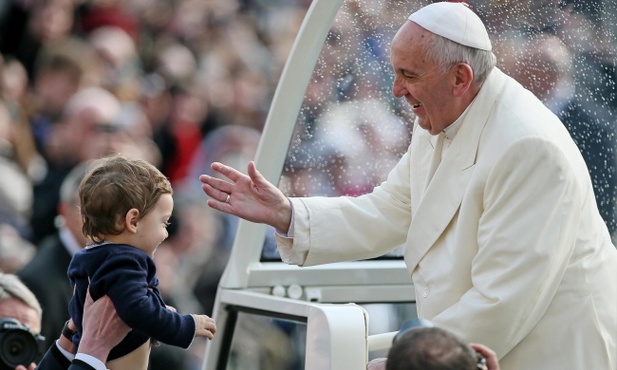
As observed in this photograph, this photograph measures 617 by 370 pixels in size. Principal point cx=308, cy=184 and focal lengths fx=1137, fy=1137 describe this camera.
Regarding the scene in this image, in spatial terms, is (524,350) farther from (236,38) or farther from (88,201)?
(236,38)

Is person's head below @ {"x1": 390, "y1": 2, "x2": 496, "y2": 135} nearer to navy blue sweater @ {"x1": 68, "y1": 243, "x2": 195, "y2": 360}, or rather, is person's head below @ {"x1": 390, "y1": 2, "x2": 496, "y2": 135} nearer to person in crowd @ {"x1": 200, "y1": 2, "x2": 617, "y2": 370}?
person in crowd @ {"x1": 200, "y1": 2, "x2": 617, "y2": 370}

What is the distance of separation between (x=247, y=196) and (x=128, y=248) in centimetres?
62

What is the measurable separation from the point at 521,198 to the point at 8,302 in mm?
1764

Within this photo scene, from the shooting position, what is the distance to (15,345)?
3266 millimetres

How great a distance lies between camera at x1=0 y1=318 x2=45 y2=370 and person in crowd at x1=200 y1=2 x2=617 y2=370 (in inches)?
26.3

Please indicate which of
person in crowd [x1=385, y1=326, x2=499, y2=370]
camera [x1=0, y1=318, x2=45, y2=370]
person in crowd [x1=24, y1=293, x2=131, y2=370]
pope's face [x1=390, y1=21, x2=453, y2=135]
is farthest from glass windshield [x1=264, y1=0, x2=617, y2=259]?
person in crowd [x1=385, y1=326, x2=499, y2=370]

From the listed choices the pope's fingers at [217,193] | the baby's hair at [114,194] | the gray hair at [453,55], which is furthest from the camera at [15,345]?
the gray hair at [453,55]

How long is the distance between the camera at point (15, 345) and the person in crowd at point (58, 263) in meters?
1.92

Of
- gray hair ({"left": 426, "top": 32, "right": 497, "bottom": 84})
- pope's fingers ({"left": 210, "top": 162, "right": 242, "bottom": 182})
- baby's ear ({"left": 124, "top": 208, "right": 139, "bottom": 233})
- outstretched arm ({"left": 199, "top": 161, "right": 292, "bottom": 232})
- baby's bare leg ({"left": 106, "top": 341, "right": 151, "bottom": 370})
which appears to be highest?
gray hair ({"left": 426, "top": 32, "right": 497, "bottom": 84})

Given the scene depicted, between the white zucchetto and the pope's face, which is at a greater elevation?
the white zucchetto

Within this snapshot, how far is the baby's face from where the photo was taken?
9.39ft

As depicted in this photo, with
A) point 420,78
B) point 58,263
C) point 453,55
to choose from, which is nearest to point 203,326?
point 420,78

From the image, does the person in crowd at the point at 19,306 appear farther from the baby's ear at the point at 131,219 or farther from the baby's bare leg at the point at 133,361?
the baby's ear at the point at 131,219

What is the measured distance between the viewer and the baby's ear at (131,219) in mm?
2816
